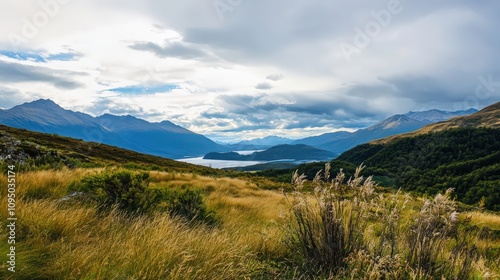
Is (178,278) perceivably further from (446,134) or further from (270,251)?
(446,134)

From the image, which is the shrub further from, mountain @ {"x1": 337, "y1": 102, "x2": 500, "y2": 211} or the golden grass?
mountain @ {"x1": 337, "y1": 102, "x2": 500, "y2": 211}

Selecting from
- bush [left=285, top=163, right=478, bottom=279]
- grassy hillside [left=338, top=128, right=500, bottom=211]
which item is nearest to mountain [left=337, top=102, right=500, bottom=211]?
grassy hillside [left=338, top=128, right=500, bottom=211]

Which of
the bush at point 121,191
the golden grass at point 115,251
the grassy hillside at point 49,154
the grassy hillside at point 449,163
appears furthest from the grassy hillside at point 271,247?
the grassy hillside at point 449,163

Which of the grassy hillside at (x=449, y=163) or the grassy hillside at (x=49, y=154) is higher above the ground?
the grassy hillside at (x=49, y=154)

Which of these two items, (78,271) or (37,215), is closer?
(78,271)

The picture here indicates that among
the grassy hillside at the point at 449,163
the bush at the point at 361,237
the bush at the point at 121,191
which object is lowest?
the grassy hillside at the point at 449,163

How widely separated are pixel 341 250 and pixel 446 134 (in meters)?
194

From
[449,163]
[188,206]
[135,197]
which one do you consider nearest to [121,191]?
[135,197]

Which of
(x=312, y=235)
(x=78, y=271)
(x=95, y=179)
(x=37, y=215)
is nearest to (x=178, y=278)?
(x=78, y=271)

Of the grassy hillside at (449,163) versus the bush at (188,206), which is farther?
the grassy hillside at (449,163)

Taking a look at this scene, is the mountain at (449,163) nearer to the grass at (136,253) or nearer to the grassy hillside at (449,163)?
the grassy hillside at (449,163)

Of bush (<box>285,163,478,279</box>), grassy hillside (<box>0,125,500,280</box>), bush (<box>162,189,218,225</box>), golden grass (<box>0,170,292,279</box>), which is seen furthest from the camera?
bush (<box>162,189,218,225</box>)

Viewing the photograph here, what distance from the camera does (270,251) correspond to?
A: 5.28 m

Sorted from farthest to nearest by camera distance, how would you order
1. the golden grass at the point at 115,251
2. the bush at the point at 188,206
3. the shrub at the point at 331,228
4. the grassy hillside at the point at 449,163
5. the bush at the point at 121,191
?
the grassy hillside at the point at 449,163
the bush at the point at 188,206
the bush at the point at 121,191
the shrub at the point at 331,228
the golden grass at the point at 115,251
